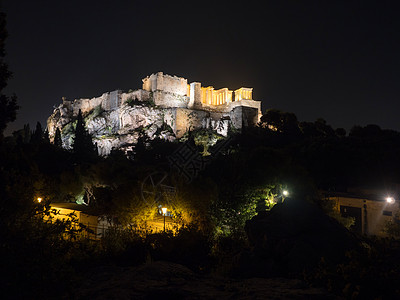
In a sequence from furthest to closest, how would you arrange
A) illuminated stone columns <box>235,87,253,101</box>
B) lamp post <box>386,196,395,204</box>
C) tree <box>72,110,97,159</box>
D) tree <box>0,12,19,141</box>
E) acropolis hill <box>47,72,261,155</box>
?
illuminated stone columns <box>235,87,253,101</box> → acropolis hill <box>47,72,261,155</box> → tree <box>72,110,97,159</box> → lamp post <box>386,196,395,204</box> → tree <box>0,12,19,141</box>

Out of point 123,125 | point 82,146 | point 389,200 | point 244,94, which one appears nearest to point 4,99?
point 389,200

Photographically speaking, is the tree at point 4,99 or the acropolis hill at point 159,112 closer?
the tree at point 4,99

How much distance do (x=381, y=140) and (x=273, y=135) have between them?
15.1 meters

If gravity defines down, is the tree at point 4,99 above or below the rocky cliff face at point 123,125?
below

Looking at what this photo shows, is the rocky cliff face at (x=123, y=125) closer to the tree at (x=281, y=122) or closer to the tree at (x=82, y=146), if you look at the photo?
the tree at (x=82, y=146)

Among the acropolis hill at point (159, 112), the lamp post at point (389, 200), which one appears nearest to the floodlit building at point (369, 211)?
the lamp post at point (389, 200)

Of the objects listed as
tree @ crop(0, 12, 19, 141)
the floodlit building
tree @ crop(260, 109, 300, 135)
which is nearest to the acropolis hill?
tree @ crop(260, 109, 300, 135)

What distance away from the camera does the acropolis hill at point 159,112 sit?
60.1 meters

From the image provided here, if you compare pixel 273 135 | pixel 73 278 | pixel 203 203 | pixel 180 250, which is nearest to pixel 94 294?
pixel 73 278

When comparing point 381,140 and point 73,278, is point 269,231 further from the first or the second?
point 381,140

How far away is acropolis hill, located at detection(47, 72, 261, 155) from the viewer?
197ft

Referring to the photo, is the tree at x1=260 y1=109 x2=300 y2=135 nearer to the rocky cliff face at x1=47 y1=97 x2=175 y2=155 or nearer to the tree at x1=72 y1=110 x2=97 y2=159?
the rocky cliff face at x1=47 y1=97 x2=175 y2=155

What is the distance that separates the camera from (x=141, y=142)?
172ft

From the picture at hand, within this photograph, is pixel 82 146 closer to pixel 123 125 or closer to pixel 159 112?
pixel 123 125
